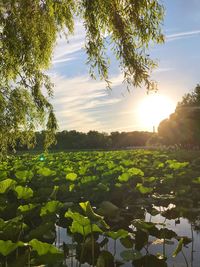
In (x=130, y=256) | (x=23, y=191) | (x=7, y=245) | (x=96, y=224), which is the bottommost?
(x=130, y=256)

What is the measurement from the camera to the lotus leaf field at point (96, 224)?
3.88 m

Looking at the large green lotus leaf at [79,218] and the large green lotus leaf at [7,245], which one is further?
the large green lotus leaf at [79,218]

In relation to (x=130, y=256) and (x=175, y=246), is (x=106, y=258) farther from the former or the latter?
(x=175, y=246)

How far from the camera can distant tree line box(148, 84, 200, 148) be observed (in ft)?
140

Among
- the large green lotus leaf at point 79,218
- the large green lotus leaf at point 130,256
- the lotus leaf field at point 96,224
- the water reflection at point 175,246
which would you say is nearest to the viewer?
the large green lotus leaf at point 79,218

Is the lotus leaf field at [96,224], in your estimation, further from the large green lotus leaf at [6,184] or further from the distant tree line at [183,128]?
the distant tree line at [183,128]

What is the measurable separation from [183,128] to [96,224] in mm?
41105

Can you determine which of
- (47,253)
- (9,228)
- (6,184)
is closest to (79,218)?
(47,253)

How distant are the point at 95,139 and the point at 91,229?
6792cm

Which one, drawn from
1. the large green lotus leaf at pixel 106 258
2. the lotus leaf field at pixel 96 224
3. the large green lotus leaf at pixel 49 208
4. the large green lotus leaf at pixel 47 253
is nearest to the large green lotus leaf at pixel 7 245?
the lotus leaf field at pixel 96 224

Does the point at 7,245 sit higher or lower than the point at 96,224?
higher

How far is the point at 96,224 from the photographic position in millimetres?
4750

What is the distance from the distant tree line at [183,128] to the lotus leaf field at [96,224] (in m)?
30.4

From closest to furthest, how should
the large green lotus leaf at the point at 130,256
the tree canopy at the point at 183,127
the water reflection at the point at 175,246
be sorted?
the large green lotus leaf at the point at 130,256 → the water reflection at the point at 175,246 → the tree canopy at the point at 183,127
